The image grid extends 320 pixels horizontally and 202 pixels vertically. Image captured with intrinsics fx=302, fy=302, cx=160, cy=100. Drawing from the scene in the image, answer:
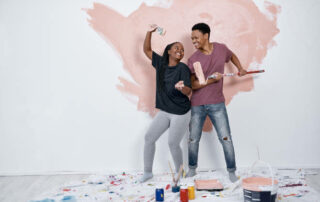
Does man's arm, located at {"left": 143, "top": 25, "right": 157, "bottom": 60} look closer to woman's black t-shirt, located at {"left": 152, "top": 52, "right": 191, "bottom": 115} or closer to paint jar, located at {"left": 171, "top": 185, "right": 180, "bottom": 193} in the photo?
woman's black t-shirt, located at {"left": 152, "top": 52, "right": 191, "bottom": 115}

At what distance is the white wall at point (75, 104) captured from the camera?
9.22 ft

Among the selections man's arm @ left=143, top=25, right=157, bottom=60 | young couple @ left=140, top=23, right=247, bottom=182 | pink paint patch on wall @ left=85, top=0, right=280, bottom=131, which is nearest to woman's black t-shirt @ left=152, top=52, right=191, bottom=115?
young couple @ left=140, top=23, right=247, bottom=182

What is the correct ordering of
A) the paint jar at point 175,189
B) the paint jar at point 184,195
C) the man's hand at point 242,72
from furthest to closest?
the man's hand at point 242,72, the paint jar at point 175,189, the paint jar at point 184,195

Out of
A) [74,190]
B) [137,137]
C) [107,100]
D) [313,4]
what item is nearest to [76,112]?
[107,100]

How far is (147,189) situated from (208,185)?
459mm

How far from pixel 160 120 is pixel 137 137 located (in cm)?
49

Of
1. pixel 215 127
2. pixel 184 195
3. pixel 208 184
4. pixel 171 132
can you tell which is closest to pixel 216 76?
pixel 215 127

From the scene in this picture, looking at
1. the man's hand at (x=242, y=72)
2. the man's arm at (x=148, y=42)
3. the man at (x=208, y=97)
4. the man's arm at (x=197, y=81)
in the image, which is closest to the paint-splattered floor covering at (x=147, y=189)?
the man at (x=208, y=97)

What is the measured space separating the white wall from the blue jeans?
12.8 inches

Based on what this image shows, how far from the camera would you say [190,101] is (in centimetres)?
252

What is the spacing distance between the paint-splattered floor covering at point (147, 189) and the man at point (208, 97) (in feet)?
0.82

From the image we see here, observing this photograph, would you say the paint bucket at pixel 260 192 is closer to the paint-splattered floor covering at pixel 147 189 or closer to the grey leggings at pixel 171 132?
the paint-splattered floor covering at pixel 147 189

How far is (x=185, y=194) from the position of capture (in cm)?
196

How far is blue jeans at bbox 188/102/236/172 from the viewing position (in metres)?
2.40
